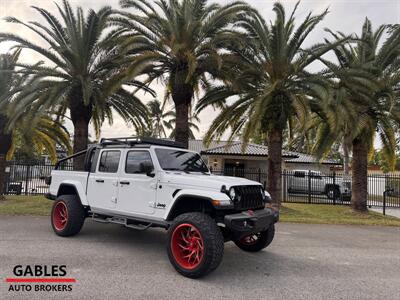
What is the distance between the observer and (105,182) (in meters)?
6.29

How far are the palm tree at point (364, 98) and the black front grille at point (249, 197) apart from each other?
6.67 metres

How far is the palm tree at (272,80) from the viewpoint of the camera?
38.3ft

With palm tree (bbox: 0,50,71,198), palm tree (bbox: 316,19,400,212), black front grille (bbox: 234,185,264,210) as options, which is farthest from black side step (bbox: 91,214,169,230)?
palm tree (bbox: 316,19,400,212)

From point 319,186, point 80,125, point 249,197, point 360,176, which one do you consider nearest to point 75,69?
point 80,125

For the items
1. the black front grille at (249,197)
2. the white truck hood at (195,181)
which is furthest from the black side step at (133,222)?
the black front grille at (249,197)

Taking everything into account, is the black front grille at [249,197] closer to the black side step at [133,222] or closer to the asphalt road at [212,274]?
the asphalt road at [212,274]

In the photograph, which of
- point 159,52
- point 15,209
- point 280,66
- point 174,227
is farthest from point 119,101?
point 174,227

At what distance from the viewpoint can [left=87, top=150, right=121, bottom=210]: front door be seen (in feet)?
20.2

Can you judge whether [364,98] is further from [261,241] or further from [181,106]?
[261,241]

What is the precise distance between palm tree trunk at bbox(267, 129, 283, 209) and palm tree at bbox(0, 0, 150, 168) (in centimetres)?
679

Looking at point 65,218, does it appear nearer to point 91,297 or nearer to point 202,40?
point 91,297

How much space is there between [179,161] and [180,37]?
275 inches

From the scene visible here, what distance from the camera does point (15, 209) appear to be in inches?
425

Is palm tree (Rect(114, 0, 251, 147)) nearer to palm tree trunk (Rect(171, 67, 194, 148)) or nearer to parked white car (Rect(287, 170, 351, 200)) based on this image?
palm tree trunk (Rect(171, 67, 194, 148))
